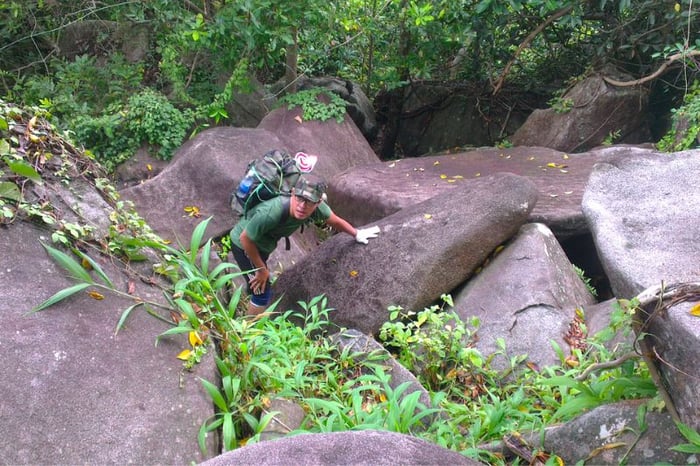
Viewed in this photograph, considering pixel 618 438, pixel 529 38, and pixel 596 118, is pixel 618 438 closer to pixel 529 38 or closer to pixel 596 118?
pixel 596 118

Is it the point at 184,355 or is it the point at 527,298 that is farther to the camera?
the point at 527,298

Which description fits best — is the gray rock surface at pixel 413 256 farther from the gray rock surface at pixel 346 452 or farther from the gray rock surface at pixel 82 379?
the gray rock surface at pixel 346 452

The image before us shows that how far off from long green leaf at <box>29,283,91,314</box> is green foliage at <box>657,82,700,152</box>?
5952 mm

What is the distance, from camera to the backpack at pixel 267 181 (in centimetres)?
458

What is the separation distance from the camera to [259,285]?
16.0 ft

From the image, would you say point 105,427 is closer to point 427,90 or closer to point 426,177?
point 426,177

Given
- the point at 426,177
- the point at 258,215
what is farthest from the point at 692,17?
the point at 258,215

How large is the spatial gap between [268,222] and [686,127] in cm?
495

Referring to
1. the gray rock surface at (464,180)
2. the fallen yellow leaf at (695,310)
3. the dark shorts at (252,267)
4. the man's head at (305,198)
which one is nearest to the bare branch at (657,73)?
the gray rock surface at (464,180)

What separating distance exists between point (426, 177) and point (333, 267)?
223cm

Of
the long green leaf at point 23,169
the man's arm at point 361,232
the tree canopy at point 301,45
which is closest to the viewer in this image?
the long green leaf at point 23,169

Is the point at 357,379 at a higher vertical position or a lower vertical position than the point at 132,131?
lower

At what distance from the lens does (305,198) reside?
4242 mm

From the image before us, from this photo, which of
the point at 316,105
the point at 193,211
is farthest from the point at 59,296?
the point at 316,105
